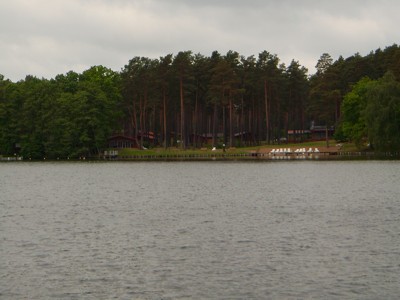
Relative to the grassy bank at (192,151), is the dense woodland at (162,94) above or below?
above

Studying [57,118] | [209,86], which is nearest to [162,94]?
[209,86]

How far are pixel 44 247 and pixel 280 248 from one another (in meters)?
10.8

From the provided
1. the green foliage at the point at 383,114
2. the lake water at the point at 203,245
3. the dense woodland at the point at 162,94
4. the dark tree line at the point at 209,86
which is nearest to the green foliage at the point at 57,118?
the dense woodland at the point at 162,94

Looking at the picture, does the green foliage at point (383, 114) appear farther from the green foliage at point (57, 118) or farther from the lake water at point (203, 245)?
the green foliage at point (57, 118)

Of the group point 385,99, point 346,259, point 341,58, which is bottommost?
point 346,259

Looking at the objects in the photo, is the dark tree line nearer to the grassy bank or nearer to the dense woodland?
the dense woodland

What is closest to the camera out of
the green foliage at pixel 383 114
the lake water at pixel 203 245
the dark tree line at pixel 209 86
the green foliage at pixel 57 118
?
the lake water at pixel 203 245

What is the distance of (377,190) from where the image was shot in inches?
2226

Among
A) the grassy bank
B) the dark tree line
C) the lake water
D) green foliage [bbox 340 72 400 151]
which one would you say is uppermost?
the dark tree line

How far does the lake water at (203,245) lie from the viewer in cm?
2253

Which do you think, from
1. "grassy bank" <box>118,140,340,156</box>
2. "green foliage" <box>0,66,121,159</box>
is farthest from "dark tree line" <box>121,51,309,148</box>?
"green foliage" <box>0,66,121,159</box>

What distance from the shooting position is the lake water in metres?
22.5

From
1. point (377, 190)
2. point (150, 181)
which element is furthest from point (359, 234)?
point (150, 181)

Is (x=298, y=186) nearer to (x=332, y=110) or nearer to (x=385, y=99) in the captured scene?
(x=385, y=99)
